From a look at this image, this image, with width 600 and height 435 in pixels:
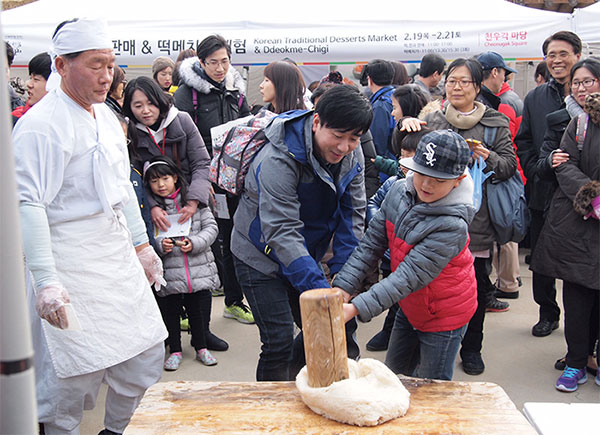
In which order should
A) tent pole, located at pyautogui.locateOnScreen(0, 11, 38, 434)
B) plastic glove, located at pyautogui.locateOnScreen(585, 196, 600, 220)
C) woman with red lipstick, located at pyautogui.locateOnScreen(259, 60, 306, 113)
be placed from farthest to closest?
woman with red lipstick, located at pyautogui.locateOnScreen(259, 60, 306, 113)
plastic glove, located at pyautogui.locateOnScreen(585, 196, 600, 220)
tent pole, located at pyautogui.locateOnScreen(0, 11, 38, 434)

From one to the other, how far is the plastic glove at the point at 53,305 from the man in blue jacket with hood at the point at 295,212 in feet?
2.78

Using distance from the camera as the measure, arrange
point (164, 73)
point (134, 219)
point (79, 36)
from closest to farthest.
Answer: point (79, 36)
point (134, 219)
point (164, 73)

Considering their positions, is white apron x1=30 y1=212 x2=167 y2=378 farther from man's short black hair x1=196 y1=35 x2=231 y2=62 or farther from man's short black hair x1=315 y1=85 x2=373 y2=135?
man's short black hair x1=196 y1=35 x2=231 y2=62

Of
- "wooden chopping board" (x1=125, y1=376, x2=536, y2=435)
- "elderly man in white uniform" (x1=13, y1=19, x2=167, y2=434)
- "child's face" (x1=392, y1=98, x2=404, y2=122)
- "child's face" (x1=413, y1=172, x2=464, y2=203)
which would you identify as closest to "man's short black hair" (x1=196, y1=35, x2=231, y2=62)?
"child's face" (x1=392, y1=98, x2=404, y2=122)

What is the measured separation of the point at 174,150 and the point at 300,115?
5.13ft

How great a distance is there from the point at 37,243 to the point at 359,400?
1.26 meters

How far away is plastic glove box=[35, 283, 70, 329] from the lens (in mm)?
2215

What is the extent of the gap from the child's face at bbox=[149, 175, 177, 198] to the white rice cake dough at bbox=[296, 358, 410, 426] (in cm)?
219

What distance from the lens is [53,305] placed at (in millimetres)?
2213

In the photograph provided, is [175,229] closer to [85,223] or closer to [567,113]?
[85,223]

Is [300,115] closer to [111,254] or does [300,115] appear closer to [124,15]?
[111,254]

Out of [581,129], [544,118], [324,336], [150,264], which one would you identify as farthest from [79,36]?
[544,118]

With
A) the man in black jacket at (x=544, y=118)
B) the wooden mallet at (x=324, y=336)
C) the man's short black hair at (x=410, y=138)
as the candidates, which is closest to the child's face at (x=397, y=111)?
the man's short black hair at (x=410, y=138)

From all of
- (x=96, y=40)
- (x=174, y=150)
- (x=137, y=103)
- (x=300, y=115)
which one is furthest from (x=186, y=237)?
(x=96, y=40)
